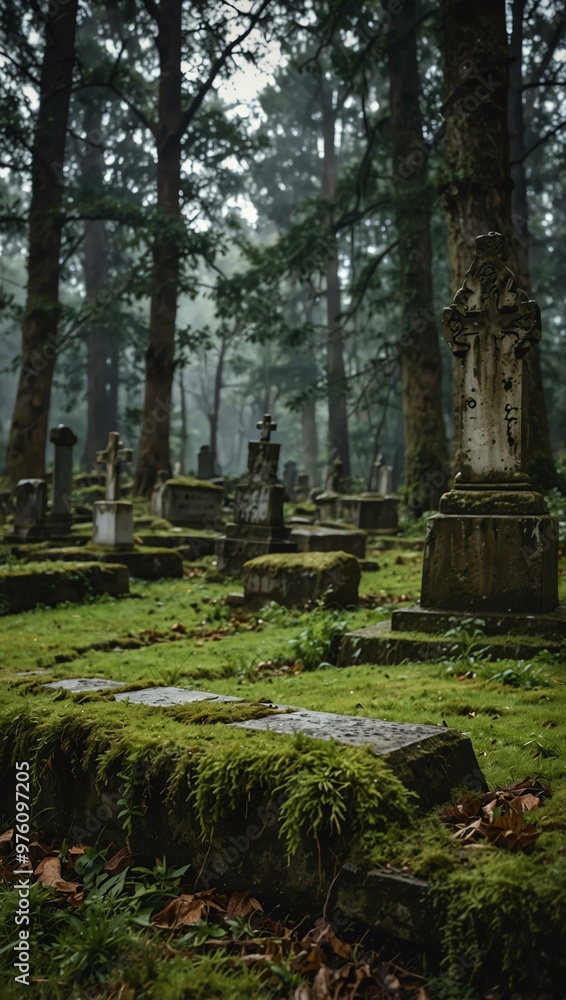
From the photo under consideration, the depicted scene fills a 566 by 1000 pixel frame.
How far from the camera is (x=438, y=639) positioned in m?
5.70

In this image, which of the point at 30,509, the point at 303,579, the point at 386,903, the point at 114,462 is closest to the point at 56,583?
the point at 303,579

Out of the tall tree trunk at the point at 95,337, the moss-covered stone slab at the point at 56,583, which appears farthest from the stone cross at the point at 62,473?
the tall tree trunk at the point at 95,337

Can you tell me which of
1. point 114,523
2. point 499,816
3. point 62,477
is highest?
point 62,477

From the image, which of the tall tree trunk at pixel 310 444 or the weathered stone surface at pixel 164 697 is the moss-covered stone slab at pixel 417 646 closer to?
the weathered stone surface at pixel 164 697

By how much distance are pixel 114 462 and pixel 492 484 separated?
8.50 meters

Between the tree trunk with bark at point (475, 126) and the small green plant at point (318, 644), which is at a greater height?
the tree trunk with bark at point (475, 126)

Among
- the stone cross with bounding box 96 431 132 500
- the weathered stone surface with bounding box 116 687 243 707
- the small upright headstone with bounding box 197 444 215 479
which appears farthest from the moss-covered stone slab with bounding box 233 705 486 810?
the small upright headstone with bounding box 197 444 215 479

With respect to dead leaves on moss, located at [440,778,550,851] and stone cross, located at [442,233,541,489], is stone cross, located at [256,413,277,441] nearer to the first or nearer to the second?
stone cross, located at [442,233,541,489]

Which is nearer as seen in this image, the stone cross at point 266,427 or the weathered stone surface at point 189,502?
the stone cross at point 266,427

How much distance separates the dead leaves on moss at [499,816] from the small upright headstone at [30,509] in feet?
40.3

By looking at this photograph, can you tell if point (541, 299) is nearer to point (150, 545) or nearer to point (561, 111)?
point (561, 111)

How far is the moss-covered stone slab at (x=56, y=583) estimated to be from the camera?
975 centimetres

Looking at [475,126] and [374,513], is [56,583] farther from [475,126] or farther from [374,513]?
[374,513]

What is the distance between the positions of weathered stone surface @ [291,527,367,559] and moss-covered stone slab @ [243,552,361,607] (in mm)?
2639
